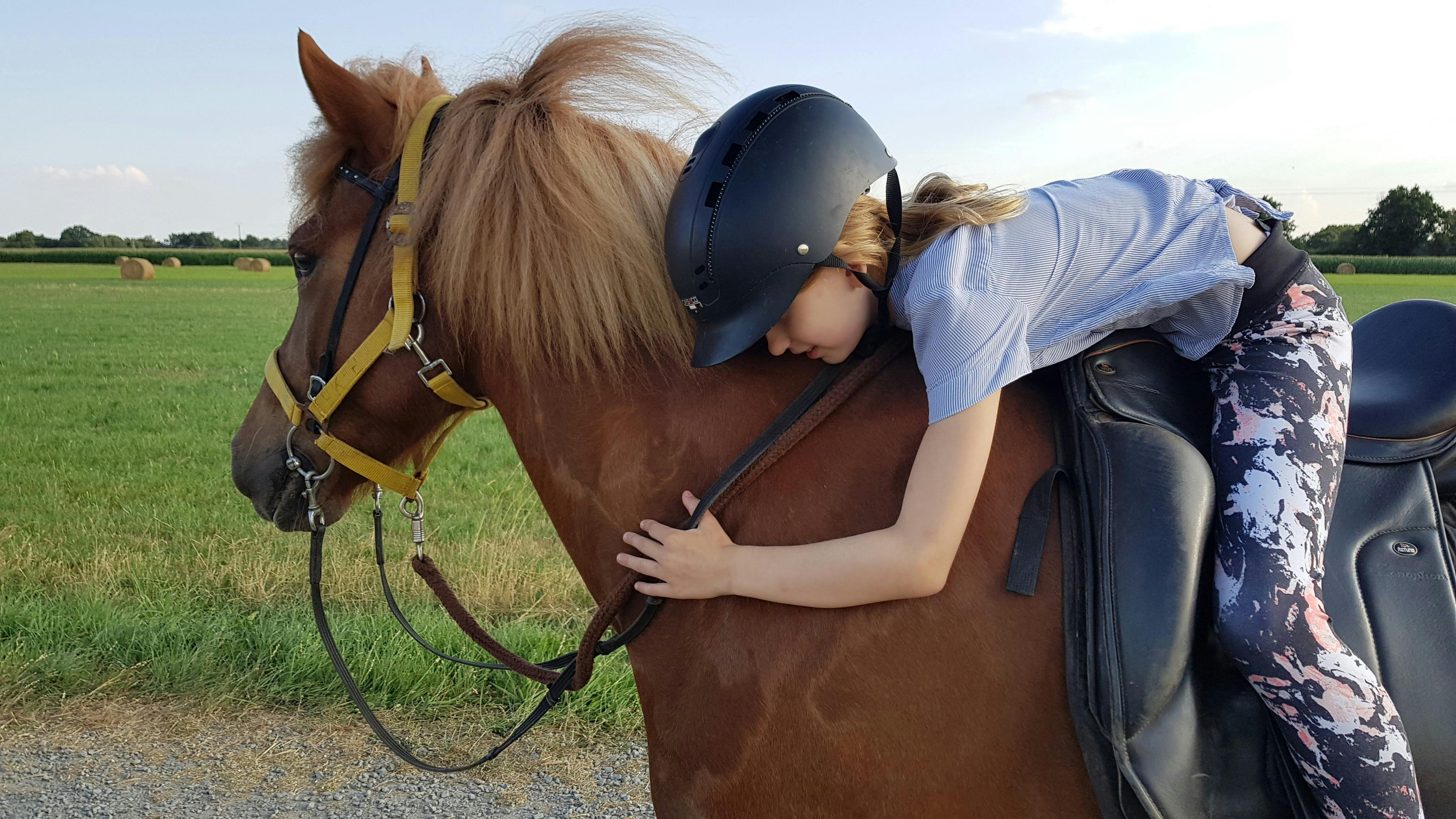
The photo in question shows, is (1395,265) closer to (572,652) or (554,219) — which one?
(572,652)

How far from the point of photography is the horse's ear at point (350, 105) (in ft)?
6.43

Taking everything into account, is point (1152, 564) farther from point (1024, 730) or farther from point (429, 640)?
point (429, 640)

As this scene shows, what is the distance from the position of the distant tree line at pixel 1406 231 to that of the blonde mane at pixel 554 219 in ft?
188

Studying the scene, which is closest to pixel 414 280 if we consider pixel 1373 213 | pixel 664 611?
pixel 664 611

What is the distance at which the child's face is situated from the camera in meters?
1.78

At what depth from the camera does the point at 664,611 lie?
1.87m

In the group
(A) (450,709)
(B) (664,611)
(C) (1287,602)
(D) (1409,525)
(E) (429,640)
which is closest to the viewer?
(C) (1287,602)

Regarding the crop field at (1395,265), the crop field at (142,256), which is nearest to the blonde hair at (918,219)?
the crop field at (1395,265)

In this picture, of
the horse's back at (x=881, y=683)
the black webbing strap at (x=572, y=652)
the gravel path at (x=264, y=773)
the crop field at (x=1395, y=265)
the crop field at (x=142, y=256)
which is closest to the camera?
the horse's back at (x=881, y=683)

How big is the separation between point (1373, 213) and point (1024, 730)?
63297 millimetres

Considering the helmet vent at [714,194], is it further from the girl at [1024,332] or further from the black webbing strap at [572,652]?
the black webbing strap at [572,652]

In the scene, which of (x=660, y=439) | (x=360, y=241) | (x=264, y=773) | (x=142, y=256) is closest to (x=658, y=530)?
(x=660, y=439)

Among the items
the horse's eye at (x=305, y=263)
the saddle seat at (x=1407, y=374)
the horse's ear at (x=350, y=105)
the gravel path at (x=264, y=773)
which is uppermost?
the horse's ear at (x=350, y=105)

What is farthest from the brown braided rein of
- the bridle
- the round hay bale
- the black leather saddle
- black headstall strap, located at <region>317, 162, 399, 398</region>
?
the round hay bale
